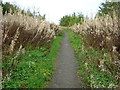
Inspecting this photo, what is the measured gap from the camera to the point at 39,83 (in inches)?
204

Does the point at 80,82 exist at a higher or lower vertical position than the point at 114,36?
lower

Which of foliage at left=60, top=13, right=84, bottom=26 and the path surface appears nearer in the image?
the path surface

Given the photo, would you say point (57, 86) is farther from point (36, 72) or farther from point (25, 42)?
Answer: point (25, 42)

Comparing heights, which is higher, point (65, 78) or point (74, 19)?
point (74, 19)

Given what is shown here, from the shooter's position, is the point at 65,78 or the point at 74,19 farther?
the point at 74,19

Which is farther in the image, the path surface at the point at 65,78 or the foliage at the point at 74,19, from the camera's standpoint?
the foliage at the point at 74,19

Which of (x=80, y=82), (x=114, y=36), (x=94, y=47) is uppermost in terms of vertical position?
(x=114, y=36)

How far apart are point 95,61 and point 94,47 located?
11.2 feet

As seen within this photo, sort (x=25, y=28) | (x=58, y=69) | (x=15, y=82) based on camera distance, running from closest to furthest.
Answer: (x=15, y=82), (x=58, y=69), (x=25, y=28)

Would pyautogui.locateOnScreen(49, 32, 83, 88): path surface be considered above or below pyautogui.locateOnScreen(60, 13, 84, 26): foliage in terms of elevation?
below

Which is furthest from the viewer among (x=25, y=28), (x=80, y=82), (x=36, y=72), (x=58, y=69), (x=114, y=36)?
(x=25, y=28)

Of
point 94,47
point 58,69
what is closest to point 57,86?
point 58,69

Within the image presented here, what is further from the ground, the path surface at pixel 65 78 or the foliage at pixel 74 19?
the foliage at pixel 74 19

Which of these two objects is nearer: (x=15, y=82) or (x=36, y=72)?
(x=15, y=82)
